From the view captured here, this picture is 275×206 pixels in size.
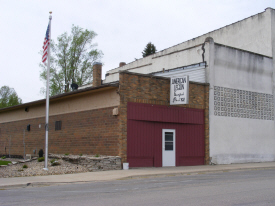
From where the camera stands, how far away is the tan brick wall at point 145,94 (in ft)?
61.4

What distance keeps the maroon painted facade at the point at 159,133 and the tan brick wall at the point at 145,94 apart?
0.90 ft

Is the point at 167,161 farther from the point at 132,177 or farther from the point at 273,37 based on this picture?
the point at 273,37

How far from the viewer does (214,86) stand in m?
22.8

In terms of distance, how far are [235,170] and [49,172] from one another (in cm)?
979

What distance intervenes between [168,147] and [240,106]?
6.79 m

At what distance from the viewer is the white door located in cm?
2044

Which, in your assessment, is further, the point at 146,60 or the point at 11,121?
the point at 146,60

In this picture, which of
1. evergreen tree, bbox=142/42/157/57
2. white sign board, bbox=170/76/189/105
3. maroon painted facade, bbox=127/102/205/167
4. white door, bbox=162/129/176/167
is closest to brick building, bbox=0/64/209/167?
maroon painted facade, bbox=127/102/205/167

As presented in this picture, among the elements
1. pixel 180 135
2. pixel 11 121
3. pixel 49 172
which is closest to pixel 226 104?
pixel 180 135

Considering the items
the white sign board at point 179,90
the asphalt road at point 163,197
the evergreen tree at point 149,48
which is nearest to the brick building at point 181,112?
the white sign board at point 179,90

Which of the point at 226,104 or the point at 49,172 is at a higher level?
the point at 226,104

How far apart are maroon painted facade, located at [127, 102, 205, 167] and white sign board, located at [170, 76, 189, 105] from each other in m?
0.76

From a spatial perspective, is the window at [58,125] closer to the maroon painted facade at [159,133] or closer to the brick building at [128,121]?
the brick building at [128,121]

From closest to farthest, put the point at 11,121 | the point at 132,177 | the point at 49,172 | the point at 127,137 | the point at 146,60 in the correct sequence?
the point at 132,177 < the point at 49,172 < the point at 127,137 < the point at 11,121 < the point at 146,60
